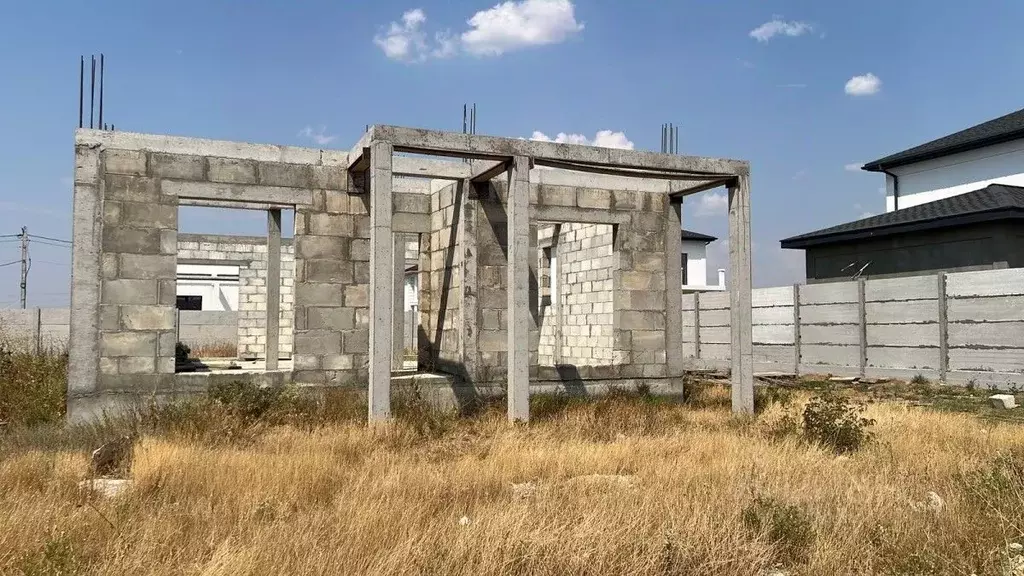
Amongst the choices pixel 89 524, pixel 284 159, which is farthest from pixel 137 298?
pixel 89 524

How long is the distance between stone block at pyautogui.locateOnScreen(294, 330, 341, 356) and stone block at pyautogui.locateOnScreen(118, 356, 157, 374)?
165 cm

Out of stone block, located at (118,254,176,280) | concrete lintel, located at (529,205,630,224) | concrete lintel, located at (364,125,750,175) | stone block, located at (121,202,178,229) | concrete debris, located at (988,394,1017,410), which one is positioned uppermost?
concrete lintel, located at (364,125,750,175)

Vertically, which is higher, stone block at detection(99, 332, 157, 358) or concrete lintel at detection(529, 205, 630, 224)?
concrete lintel at detection(529, 205, 630, 224)

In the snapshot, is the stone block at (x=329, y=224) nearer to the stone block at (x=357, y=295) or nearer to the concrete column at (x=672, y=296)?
the stone block at (x=357, y=295)

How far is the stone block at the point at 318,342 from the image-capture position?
9.76 meters

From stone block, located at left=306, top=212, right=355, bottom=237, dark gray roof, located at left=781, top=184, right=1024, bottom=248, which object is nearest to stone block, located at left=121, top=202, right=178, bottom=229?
stone block, located at left=306, top=212, right=355, bottom=237

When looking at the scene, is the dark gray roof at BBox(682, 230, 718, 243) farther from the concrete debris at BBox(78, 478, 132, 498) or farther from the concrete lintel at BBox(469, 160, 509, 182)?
the concrete debris at BBox(78, 478, 132, 498)

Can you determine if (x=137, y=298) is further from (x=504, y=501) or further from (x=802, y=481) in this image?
(x=802, y=481)

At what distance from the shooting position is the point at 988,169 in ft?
72.4

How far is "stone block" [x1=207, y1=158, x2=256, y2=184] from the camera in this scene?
9.48 metres

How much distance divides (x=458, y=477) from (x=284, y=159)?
5.60 m

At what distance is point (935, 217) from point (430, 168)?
509 inches

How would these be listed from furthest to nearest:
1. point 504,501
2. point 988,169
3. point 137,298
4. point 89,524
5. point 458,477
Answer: point 988,169, point 137,298, point 458,477, point 504,501, point 89,524

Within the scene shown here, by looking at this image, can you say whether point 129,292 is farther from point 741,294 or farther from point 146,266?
point 741,294
